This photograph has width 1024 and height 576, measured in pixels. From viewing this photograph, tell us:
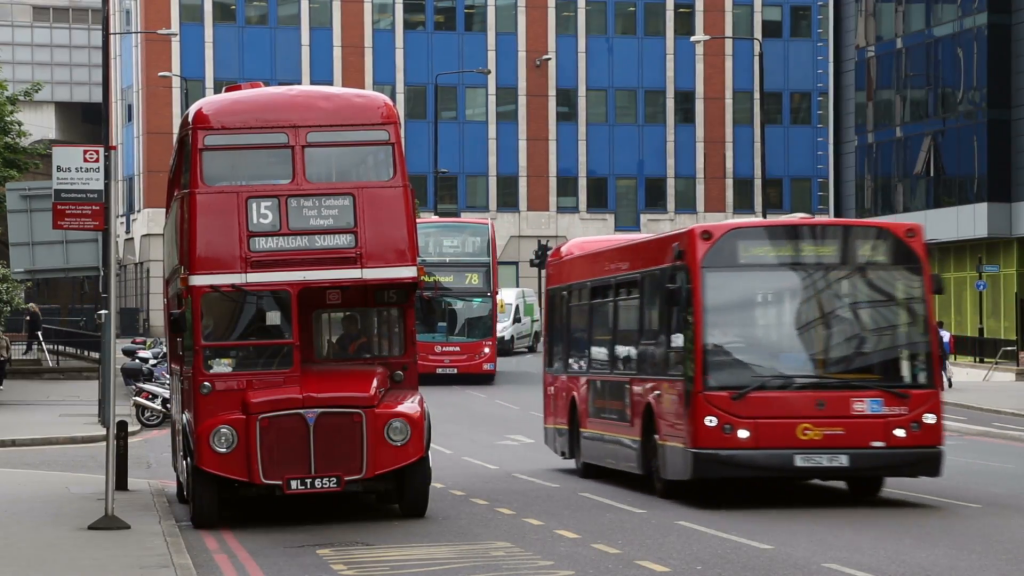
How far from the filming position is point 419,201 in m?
71.6

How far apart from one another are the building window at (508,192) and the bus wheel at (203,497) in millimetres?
58607

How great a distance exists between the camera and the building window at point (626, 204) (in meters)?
74.2

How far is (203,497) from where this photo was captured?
1473 cm

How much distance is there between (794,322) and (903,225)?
1408 mm

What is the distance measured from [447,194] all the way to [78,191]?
58.3m

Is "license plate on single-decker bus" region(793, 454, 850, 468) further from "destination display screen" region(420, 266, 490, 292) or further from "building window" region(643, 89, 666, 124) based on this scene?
"building window" region(643, 89, 666, 124)

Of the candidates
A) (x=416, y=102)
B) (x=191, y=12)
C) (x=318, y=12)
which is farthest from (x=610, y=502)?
(x=191, y=12)

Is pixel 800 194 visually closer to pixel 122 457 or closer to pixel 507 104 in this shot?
pixel 507 104

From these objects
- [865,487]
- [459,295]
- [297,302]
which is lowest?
[865,487]

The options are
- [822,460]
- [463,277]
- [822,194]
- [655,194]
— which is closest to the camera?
[822,460]

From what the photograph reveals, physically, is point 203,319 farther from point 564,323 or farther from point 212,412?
point 564,323

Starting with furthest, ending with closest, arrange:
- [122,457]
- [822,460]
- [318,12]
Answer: [318,12]
[122,457]
[822,460]

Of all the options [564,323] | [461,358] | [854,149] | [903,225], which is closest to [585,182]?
[854,149]

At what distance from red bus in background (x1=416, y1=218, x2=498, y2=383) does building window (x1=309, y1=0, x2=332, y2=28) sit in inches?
1230
